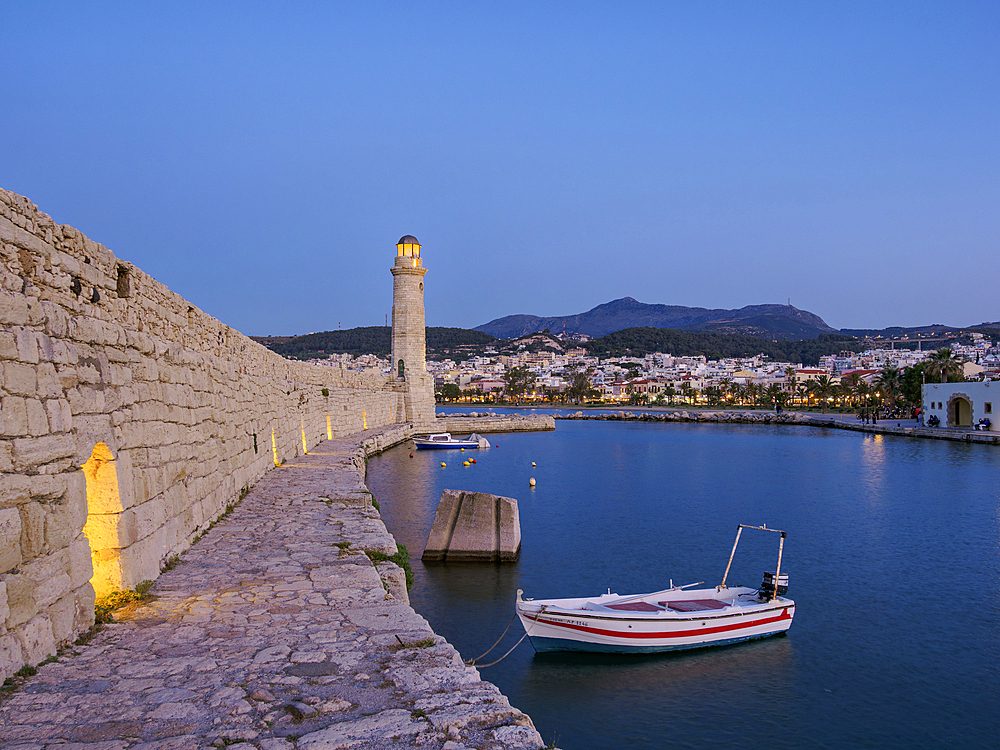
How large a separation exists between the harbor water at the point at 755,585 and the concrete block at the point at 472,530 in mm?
264

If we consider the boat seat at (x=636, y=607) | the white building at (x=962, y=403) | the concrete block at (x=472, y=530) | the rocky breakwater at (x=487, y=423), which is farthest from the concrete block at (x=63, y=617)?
the white building at (x=962, y=403)

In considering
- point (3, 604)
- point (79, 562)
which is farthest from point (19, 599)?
point (79, 562)

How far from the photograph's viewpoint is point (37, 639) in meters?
3.99

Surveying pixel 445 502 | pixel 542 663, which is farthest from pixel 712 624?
pixel 445 502

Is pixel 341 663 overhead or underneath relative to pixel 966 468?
overhead

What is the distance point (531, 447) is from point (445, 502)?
31.6 metres

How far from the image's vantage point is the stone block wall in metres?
3.89

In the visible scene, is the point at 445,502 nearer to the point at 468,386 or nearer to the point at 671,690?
the point at 671,690

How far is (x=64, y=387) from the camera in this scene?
177 inches

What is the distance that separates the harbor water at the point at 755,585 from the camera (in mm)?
8414

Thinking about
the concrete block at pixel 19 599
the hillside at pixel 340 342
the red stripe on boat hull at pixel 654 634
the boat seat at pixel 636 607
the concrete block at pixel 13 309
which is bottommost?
the red stripe on boat hull at pixel 654 634

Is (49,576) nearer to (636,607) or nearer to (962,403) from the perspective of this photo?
(636,607)

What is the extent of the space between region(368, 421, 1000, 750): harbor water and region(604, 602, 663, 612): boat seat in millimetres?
630

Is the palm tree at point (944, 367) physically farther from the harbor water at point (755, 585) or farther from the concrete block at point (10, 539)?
the concrete block at point (10, 539)
